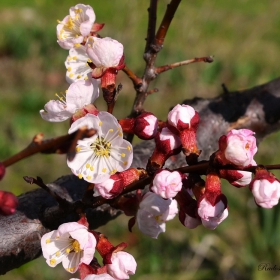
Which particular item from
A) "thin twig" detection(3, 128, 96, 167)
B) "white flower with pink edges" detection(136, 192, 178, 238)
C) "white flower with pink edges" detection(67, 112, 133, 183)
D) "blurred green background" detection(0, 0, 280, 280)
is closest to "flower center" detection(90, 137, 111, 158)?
"white flower with pink edges" detection(67, 112, 133, 183)

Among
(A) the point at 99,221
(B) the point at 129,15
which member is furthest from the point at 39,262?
(A) the point at 99,221

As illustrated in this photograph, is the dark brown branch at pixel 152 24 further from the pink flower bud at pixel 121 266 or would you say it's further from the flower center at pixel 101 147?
the pink flower bud at pixel 121 266

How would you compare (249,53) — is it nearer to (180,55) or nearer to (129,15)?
(180,55)

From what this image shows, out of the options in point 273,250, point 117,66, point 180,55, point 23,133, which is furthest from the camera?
point 180,55

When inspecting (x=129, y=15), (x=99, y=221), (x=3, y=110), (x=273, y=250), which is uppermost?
(x=99, y=221)

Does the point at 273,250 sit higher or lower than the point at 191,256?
higher

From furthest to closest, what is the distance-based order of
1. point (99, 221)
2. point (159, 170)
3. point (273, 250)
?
point (273, 250) → point (99, 221) → point (159, 170)
